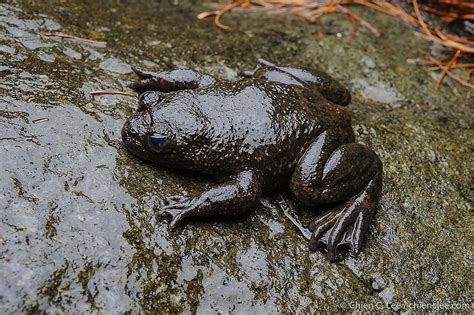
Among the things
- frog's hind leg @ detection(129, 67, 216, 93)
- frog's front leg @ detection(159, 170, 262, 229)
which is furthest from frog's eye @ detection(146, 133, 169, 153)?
frog's hind leg @ detection(129, 67, 216, 93)

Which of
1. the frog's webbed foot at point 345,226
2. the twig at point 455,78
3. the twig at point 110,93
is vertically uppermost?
the twig at point 110,93

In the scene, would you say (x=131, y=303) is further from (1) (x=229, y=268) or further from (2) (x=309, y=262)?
(2) (x=309, y=262)

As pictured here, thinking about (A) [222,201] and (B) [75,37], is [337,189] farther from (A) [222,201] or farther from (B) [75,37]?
(B) [75,37]

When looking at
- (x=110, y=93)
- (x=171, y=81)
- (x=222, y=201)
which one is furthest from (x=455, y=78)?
(x=110, y=93)

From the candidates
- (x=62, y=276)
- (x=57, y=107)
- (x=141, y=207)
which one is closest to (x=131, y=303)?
(x=62, y=276)

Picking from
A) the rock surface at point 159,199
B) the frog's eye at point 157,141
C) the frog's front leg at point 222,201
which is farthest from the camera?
the frog's eye at point 157,141

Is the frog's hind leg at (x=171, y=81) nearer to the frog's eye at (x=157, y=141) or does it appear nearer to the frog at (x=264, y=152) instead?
the frog at (x=264, y=152)

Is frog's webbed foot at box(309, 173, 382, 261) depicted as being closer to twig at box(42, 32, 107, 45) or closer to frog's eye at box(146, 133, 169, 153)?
frog's eye at box(146, 133, 169, 153)

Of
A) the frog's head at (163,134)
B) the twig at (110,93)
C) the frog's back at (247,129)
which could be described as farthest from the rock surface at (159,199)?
the frog's back at (247,129)
